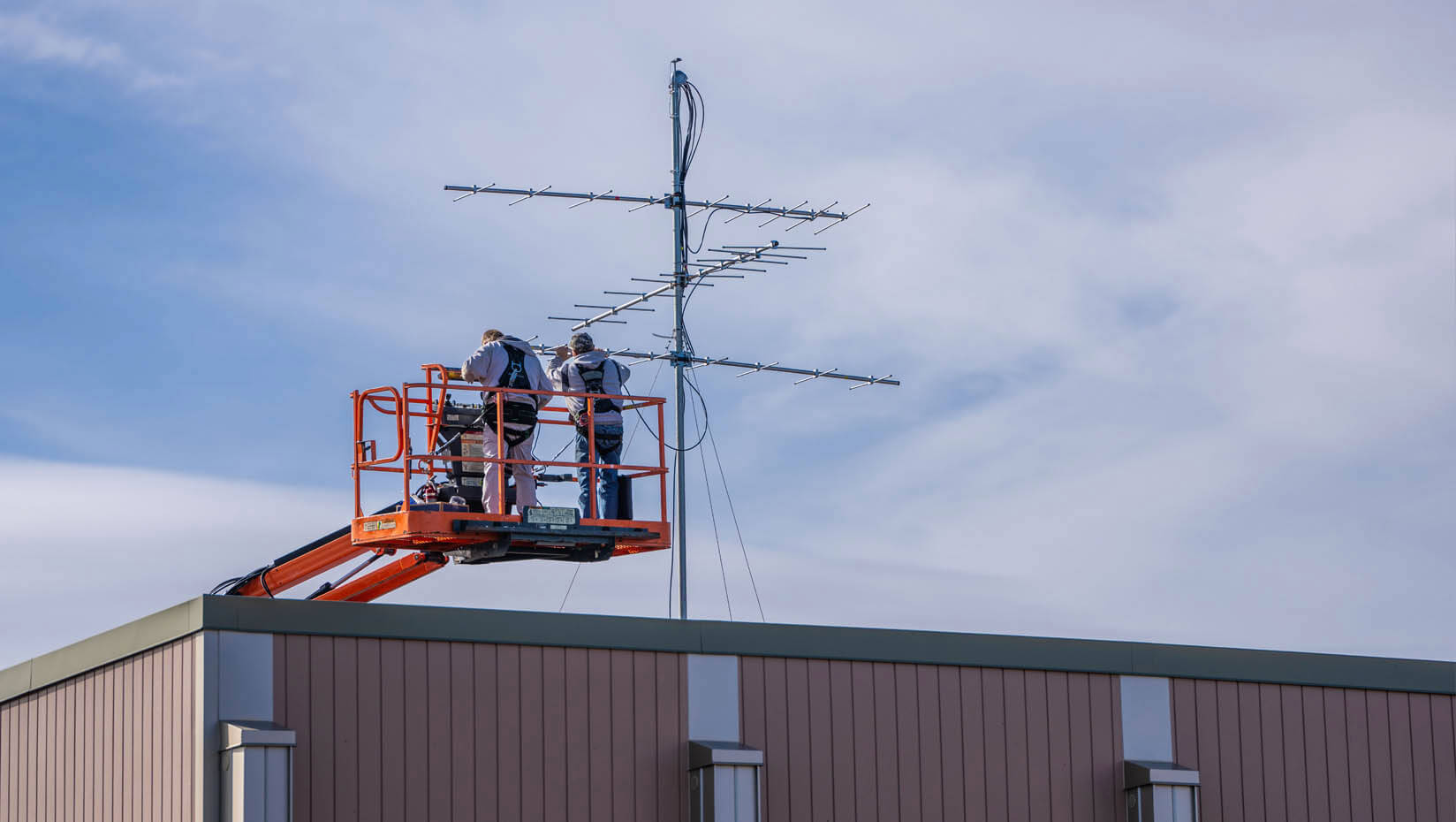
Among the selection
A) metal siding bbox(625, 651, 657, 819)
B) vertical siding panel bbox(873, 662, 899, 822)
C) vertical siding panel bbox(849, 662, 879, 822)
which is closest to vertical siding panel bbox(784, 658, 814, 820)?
vertical siding panel bbox(849, 662, 879, 822)

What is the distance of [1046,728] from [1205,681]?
6.61 ft

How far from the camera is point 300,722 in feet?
57.6

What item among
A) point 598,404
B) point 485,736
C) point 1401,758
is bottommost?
point 1401,758

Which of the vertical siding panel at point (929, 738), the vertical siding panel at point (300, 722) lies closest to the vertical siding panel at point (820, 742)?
the vertical siding panel at point (929, 738)

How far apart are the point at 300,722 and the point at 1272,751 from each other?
10.4 m

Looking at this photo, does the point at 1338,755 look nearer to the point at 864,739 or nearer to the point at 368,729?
the point at 864,739

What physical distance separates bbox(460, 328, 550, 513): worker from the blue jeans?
1.79ft

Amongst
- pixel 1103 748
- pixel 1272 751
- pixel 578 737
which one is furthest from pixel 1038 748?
pixel 578 737

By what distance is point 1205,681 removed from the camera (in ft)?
69.7

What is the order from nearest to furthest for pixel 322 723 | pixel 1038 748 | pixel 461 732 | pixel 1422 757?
pixel 322 723, pixel 461 732, pixel 1038 748, pixel 1422 757

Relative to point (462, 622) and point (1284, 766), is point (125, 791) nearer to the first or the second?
point (462, 622)

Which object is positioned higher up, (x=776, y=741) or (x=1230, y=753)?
(x=776, y=741)

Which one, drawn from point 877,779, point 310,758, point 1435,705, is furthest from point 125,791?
point 1435,705

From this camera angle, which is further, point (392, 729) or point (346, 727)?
point (392, 729)
